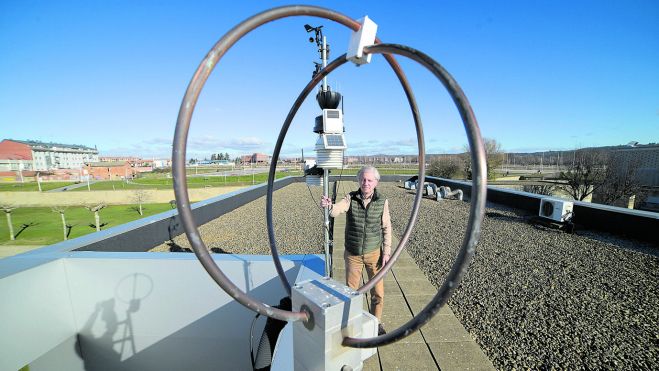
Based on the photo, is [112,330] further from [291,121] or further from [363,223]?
[291,121]

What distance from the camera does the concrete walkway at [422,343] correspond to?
338cm

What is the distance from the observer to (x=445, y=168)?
40656mm

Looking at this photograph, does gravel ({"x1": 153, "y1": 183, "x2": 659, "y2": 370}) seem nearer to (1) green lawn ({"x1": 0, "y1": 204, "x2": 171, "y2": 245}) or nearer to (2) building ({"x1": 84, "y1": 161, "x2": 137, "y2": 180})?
(1) green lawn ({"x1": 0, "y1": 204, "x2": 171, "y2": 245})

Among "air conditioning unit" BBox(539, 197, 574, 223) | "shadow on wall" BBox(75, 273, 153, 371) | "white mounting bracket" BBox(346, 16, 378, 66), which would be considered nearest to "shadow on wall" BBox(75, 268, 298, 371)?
"shadow on wall" BBox(75, 273, 153, 371)

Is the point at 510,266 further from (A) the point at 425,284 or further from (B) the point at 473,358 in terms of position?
(B) the point at 473,358

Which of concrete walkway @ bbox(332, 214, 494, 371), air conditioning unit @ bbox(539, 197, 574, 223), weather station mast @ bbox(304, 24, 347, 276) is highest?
weather station mast @ bbox(304, 24, 347, 276)

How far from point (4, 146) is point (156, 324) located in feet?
438

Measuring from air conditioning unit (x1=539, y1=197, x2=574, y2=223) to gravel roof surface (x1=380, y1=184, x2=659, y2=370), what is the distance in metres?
0.67

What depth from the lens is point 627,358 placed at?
3.85 m

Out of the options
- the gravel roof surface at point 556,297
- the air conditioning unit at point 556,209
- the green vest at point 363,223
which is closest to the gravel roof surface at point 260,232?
the green vest at point 363,223

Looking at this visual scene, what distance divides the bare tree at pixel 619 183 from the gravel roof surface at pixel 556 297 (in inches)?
1079

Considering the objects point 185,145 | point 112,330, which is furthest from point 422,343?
point 112,330

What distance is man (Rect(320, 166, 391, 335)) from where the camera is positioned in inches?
137

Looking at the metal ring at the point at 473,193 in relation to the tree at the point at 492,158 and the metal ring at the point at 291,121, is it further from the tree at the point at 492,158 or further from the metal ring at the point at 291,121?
the tree at the point at 492,158
